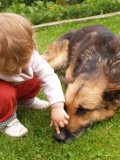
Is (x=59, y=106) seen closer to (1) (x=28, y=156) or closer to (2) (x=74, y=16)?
(1) (x=28, y=156)

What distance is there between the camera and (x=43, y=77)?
4.79m

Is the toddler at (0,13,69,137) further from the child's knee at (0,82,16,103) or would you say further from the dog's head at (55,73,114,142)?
the dog's head at (55,73,114,142)

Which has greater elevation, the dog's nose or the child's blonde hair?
the child's blonde hair

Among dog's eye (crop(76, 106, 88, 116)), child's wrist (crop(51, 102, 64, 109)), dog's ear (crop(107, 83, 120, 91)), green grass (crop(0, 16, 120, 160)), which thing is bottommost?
green grass (crop(0, 16, 120, 160))

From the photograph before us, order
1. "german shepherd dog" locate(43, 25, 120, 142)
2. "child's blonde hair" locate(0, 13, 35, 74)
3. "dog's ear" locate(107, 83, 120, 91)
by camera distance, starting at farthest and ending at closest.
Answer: "dog's ear" locate(107, 83, 120, 91) → "german shepherd dog" locate(43, 25, 120, 142) → "child's blonde hair" locate(0, 13, 35, 74)

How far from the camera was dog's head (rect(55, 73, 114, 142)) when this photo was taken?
471 centimetres

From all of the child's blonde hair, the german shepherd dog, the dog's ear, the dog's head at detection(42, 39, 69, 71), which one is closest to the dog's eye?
the german shepherd dog

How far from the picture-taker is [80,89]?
4.85 metres

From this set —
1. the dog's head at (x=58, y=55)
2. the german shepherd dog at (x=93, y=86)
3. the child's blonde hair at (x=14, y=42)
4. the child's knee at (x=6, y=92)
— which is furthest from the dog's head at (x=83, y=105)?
the dog's head at (x=58, y=55)

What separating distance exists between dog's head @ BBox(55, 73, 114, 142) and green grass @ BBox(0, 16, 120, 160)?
0.09 meters

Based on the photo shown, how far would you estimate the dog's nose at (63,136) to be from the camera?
4.61 metres

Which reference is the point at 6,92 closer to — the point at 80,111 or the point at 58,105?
the point at 58,105

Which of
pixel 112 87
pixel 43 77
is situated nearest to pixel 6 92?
pixel 43 77

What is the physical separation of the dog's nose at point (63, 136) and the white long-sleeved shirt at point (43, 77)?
327 mm
